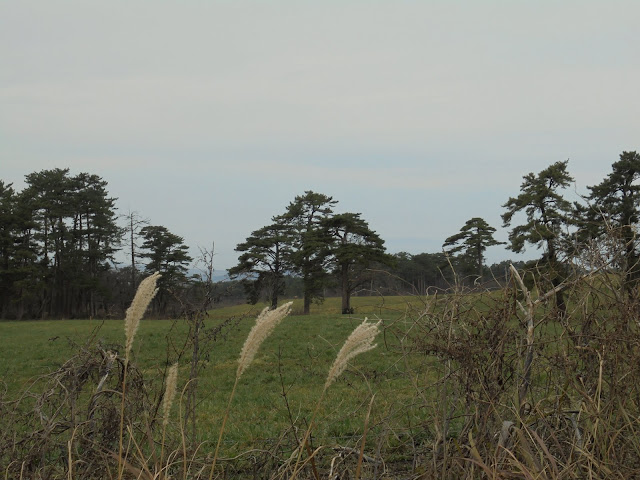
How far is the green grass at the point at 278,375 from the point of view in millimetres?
3503

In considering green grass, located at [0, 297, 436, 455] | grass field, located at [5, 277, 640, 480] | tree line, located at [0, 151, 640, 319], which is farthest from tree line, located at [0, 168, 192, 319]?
grass field, located at [5, 277, 640, 480]

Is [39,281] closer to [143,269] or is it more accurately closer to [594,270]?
[143,269]

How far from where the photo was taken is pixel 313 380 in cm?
1238

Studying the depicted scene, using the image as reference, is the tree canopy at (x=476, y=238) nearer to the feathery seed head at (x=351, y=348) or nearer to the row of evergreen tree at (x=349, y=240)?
the row of evergreen tree at (x=349, y=240)

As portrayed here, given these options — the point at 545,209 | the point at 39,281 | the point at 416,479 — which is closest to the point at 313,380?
the point at 416,479

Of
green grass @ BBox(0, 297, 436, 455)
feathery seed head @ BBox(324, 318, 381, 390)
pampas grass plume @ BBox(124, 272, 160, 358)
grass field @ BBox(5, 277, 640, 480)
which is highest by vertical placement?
pampas grass plume @ BBox(124, 272, 160, 358)

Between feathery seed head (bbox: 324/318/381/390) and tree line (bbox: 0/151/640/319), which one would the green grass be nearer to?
feathery seed head (bbox: 324/318/381/390)

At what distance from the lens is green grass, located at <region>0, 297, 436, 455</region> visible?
350 centimetres

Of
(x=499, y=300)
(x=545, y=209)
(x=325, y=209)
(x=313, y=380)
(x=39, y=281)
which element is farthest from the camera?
(x=325, y=209)

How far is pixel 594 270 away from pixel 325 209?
46.1 m

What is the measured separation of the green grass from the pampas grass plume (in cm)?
27

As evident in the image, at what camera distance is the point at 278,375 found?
13117 mm

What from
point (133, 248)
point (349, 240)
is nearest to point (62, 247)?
point (133, 248)

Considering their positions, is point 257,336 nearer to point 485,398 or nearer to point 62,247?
point 485,398
